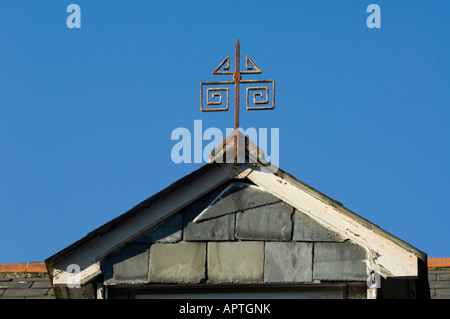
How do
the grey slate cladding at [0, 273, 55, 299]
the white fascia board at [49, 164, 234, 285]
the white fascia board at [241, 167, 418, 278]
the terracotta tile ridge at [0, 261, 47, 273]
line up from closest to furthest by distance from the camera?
the white fascia board at [241, 167, 418, 278]
the white fascia board at [49, 164, 234, 285]
the grey slate cladding at [0, 273, 55, 299]
the terracotta tile ridge at [0, 261, 47, 273]

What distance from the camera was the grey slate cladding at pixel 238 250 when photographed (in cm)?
835

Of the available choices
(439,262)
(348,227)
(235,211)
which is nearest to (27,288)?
(235,211)

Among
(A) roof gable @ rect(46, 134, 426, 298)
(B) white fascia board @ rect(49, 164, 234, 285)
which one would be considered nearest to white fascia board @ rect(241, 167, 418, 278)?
(A) roof gable @ rect(46, 134, 426, 298)

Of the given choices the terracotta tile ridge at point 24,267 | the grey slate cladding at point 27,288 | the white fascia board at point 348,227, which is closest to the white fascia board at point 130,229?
the white fascia board at point 348,227

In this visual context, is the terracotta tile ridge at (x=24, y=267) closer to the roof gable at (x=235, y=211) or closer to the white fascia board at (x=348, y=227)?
the roof gable at (x=235, y=211)

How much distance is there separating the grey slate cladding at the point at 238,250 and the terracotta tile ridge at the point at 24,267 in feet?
7.89

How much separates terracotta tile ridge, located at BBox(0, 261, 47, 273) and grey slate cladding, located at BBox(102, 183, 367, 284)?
7.89 feet

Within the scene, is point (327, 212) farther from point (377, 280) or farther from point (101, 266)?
point (101, 266)

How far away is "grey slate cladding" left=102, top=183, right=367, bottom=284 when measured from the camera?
27.4 feet

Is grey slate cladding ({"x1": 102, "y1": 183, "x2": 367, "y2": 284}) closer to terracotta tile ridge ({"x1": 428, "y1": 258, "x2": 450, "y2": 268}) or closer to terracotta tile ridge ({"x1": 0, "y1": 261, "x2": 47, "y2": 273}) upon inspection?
terracotta tile ridge ({"x1": 0, "y1": 261, "x2": 47, "y2": 273})

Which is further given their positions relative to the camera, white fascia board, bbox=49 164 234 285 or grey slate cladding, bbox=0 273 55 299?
grey slate cladding, bbox=0 273 55 299

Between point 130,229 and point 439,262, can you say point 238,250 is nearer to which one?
point 130,229
